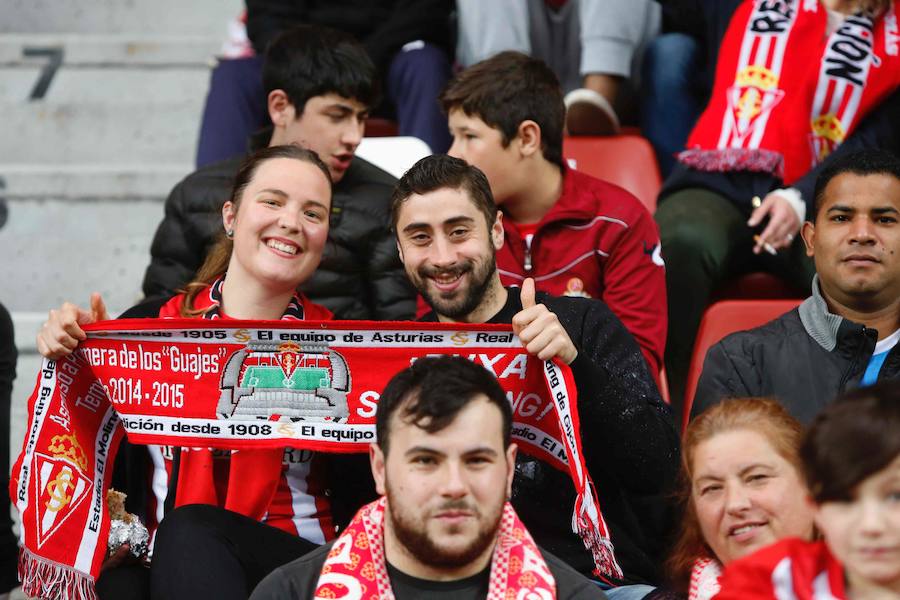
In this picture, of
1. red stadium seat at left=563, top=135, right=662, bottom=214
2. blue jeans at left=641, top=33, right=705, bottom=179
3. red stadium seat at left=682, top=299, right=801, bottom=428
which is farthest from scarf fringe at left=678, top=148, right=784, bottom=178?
red stadium seat at left=682, top=299, right=801, bottom=428

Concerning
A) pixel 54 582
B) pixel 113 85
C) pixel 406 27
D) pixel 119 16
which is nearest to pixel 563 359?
pixel 54 582

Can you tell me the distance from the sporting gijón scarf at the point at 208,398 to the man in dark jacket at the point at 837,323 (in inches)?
17.3

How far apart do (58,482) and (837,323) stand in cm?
151

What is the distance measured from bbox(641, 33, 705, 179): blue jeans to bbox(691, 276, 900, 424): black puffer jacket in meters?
1.50

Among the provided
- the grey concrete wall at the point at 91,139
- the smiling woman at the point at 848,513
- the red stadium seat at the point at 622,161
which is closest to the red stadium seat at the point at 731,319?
the red stadium seat at the point at 622,161

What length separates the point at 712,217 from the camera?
137 inches

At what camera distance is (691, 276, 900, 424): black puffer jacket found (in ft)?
8.58

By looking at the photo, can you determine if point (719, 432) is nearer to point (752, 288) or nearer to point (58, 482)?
point (58, 482)

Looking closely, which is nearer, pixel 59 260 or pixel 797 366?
pixel 797 366

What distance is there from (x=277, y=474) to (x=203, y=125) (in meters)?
1.79

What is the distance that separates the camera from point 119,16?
5.17 metres

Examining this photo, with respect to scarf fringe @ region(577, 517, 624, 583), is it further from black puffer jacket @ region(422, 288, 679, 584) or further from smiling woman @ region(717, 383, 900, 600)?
smiling woman @ region(717, 383, 900, 600)

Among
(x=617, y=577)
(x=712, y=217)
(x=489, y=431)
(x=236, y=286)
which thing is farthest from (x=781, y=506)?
(x=712, y=217)

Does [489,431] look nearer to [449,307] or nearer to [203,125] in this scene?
[449,307]
